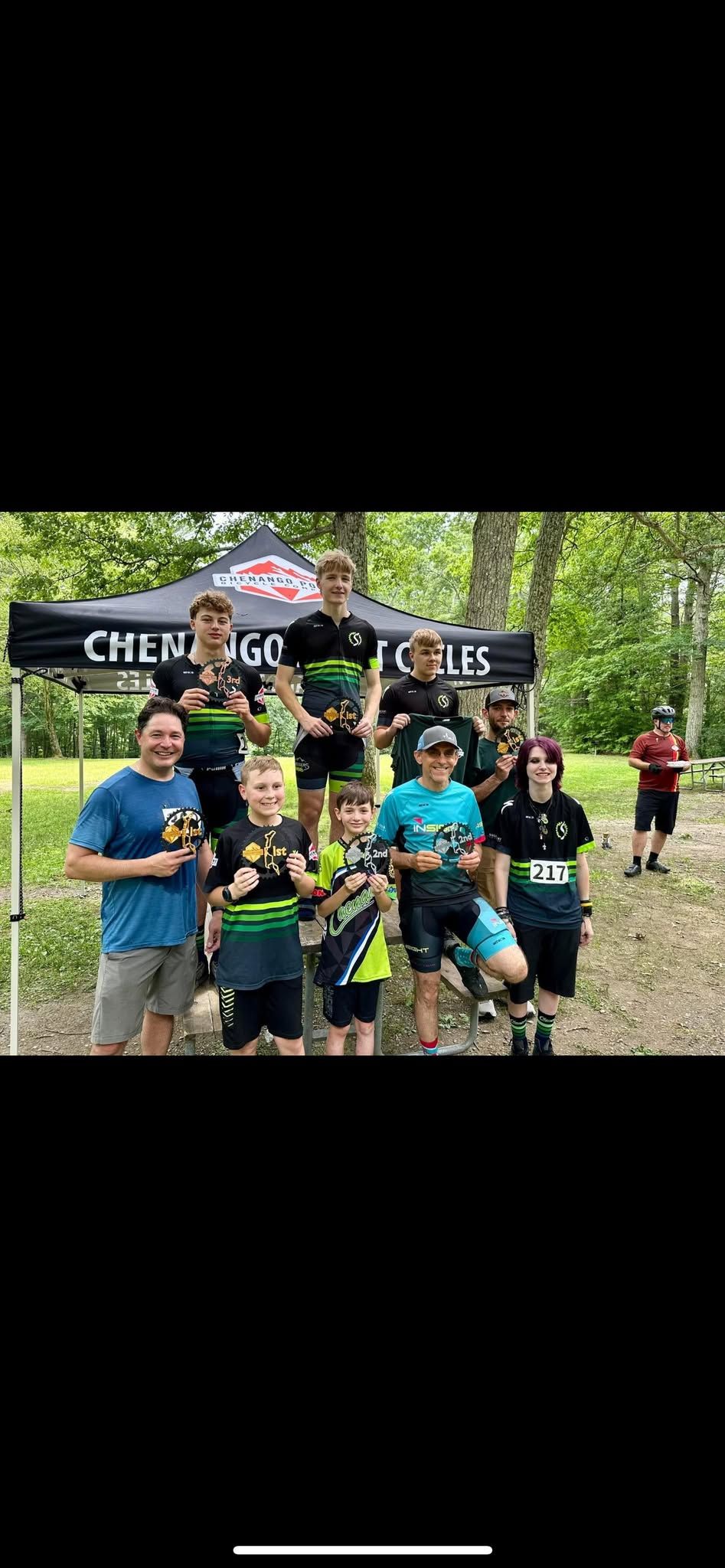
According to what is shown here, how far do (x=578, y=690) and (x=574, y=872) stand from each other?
26473 millimetres

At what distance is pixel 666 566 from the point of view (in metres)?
20.8

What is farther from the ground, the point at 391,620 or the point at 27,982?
the point at 391,620

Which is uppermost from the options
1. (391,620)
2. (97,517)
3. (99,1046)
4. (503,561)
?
(97,517)

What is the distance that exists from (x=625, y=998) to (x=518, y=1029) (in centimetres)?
178

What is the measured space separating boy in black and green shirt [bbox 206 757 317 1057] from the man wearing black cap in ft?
5.77

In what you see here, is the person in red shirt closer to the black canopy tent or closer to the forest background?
the forest background

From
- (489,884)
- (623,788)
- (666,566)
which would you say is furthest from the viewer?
(666,566)

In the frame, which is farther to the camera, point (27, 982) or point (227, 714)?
point (27, 982)

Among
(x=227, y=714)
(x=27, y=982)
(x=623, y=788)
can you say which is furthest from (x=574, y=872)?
(x=623, y=788)

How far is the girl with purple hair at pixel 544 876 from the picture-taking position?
3.10 meters

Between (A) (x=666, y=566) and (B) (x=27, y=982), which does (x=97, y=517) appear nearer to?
(B) (x=27, y=982)

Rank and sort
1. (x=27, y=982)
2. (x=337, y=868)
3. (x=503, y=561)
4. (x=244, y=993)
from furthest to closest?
(x=503, y=561) < (x=27, y=982) < (x=337, y=868) < (x=244, y=993)

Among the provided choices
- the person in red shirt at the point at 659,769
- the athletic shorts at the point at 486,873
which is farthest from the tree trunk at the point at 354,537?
the athletic shorts at the point at 486,873

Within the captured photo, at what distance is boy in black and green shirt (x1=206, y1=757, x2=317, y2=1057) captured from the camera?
8.26 ft
